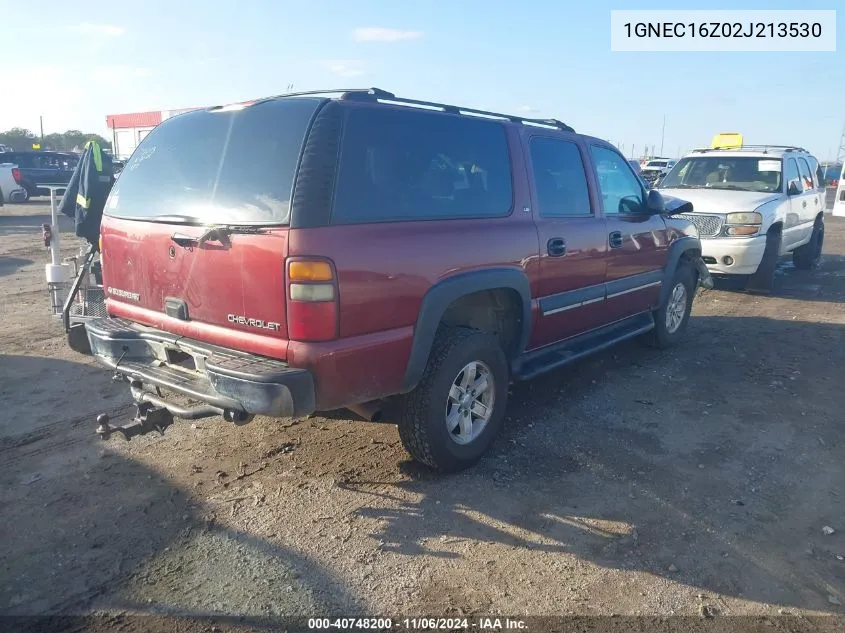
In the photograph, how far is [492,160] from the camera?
414 centimetres

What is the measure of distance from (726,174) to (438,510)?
8376 millimetres

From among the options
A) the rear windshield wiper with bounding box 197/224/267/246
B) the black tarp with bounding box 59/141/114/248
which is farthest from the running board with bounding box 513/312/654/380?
the black tarp with bounding box 59/141/114/248

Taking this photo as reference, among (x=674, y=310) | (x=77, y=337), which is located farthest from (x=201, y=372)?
(x=674, y=310)

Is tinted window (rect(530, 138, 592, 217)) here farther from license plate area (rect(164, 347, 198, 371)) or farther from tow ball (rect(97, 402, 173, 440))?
tow ball (rect(97, 402, 173, 440))

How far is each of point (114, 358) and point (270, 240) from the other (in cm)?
134

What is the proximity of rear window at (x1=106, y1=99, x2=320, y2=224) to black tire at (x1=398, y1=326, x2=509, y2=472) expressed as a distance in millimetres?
1182

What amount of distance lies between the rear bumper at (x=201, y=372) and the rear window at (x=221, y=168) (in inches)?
25.4

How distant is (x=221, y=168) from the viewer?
3.41m

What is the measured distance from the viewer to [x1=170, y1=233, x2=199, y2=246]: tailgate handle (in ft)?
10.8

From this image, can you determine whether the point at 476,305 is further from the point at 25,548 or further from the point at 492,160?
the point at 25,548

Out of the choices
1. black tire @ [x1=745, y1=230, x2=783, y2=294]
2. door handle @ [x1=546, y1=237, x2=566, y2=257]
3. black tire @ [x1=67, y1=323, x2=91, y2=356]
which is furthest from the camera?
black tire @ [x1=745, y1=230, x2=783, y2=294]

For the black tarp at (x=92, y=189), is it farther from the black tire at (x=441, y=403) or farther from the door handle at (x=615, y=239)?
the door handle at (x=615, y=239)

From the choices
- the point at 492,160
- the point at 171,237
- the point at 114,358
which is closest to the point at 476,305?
the point at 492,160

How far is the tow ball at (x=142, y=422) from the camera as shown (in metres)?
3.48
